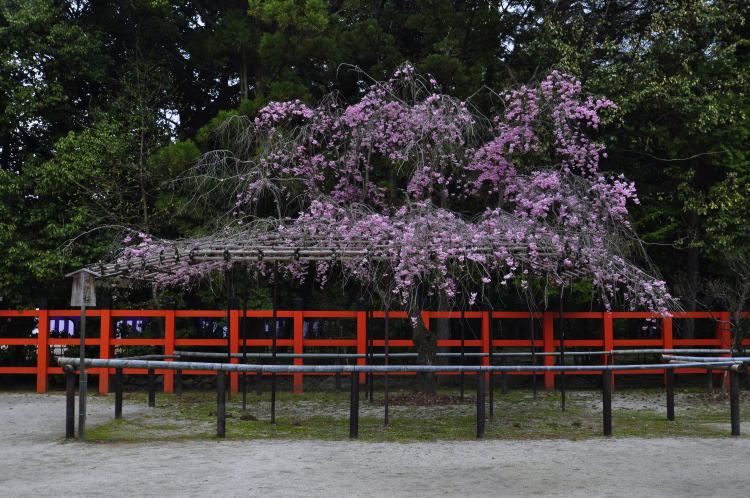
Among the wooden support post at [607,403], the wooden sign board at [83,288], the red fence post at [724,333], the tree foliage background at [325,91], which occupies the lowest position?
the wooden support post at [607,403]

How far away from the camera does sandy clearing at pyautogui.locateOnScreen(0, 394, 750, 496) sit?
214 inches

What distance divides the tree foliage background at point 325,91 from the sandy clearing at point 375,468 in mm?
6799

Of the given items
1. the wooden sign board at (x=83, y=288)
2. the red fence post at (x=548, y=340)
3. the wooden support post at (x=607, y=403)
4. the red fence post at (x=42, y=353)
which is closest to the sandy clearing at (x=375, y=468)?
the wooden support post at (x=607, y=403)

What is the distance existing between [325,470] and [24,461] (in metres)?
2.65

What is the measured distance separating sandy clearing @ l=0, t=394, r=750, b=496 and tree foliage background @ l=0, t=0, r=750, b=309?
6799 mm

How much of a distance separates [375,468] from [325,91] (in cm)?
1133

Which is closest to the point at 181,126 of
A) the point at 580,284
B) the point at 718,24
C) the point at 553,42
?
the point at 553,42

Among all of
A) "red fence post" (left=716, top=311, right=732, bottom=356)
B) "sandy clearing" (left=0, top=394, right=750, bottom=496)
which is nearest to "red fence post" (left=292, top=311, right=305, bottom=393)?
"sandy clearing" (left=0, top=394, right=750, bottom=496)

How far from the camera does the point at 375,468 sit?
20.6 feet

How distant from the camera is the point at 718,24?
1471 centimetres

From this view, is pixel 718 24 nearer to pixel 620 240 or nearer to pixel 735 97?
pixel 735 97

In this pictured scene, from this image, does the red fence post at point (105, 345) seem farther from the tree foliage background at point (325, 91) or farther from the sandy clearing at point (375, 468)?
the sandy clearing at point (375, 468)

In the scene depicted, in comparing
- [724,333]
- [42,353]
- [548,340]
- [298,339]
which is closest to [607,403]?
[548,340]

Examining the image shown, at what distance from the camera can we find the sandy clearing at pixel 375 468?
5.44m
